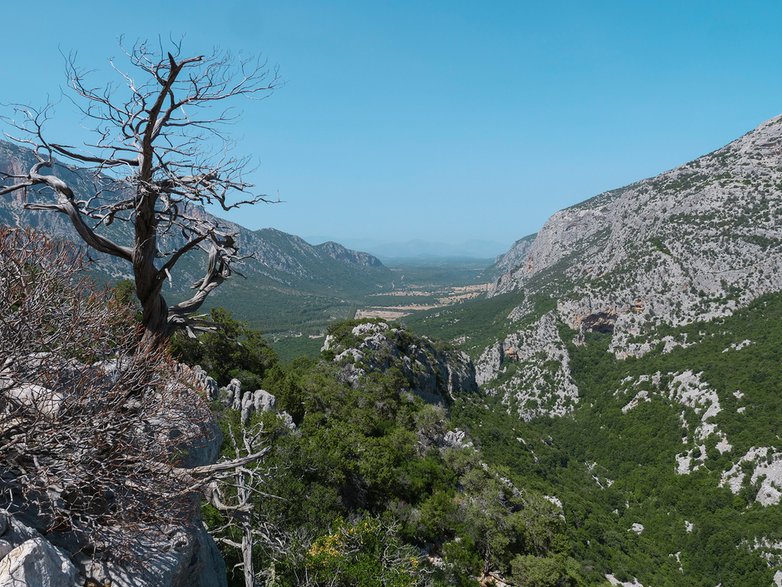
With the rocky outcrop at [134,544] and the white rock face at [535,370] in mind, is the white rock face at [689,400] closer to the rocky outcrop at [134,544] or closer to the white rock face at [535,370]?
the white rock face at [535,370]

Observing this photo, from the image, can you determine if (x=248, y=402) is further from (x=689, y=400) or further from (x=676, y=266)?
(x=676, y=266)

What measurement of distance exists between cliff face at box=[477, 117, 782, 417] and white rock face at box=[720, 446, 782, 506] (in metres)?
29.3

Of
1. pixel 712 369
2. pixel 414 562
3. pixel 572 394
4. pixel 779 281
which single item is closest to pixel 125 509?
pixel 414 562

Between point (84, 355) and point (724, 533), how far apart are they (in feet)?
197

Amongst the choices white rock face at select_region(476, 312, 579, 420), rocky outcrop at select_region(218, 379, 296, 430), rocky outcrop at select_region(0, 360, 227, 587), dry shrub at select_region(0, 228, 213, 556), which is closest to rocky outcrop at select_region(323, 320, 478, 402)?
rocky outcrop at select_region(218, 379, 296, 430)

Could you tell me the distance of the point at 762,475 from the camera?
158 feet

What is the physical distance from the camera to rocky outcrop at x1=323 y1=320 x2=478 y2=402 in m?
40.7

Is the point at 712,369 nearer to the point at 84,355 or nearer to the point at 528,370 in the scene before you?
the point at 528,370

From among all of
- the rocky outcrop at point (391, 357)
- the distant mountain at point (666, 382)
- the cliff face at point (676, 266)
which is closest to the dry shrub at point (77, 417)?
the rocky outcrop at point (391, 357)

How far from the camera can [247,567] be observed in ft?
27.1

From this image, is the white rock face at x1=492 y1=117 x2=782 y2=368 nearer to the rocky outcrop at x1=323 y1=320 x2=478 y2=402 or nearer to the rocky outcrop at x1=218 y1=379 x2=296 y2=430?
the rocky outcrop at x1=323 y1=320 x2=478 y2=402

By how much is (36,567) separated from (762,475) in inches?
2593

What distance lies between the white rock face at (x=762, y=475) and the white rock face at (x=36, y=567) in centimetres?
6392

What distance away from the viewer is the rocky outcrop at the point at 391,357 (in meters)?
40.7
